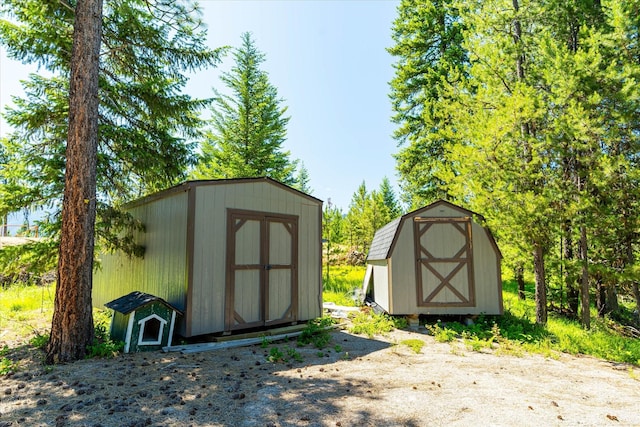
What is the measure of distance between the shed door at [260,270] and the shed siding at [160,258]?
2.62 ft

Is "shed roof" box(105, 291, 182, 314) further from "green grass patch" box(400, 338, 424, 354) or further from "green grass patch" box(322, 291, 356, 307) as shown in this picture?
"green grass patch" box(322, 291, 356, 307)

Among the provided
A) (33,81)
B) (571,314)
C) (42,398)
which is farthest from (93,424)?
(571,314)

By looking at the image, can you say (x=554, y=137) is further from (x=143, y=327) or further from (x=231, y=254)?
(x=143, y=327)

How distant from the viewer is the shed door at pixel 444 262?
25.5ft

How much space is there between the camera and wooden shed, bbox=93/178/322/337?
230 inches

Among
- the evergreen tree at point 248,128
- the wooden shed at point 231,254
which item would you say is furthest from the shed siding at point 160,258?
the evergreen tree at point 248,128

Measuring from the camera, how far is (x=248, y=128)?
16.8 m

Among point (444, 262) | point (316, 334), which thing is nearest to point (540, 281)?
point (444, 262)

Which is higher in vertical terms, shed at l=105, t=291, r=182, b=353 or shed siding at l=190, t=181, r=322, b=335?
shed siding at l=190, t=181, r=322, b=335

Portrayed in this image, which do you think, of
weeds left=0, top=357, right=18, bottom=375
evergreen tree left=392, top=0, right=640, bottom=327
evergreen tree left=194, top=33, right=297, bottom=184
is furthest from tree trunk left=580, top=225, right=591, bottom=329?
evergreen tree left=194, top=33, right=297, bottom=184

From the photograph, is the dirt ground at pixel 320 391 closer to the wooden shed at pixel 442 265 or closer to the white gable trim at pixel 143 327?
the white gable trim at pixel 143 327

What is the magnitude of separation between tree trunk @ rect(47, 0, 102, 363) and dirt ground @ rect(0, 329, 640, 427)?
1.48 feet

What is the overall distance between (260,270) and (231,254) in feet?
2.28

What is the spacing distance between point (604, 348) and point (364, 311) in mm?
5010
